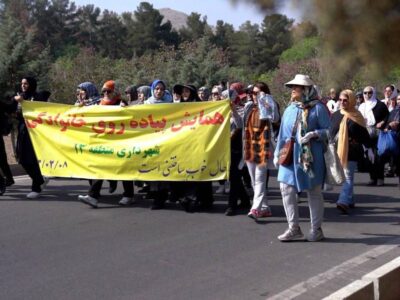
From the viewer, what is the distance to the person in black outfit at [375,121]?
10961 mm

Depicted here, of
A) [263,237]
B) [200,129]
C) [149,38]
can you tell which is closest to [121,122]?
[200,129]

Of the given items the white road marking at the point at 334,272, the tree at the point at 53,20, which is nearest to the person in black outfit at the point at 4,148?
the white road marking at the point at 334,272

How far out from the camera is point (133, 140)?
8.58 metres

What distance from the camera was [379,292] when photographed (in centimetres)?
437

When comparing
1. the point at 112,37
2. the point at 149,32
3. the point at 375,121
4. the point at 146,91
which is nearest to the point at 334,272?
the point at 146,91

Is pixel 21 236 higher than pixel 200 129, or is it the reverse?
pixel 200 129

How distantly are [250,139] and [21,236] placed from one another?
2.86 m

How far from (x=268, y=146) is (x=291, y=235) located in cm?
138

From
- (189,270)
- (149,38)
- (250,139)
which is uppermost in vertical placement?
(149,38)

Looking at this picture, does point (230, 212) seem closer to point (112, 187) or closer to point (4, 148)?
point (112, 187)

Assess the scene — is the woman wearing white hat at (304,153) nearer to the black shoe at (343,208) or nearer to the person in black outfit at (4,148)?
the black shoe at (343,208)

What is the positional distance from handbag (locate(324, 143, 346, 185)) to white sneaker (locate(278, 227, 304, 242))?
0.60 metres

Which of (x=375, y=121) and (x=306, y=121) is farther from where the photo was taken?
(x=375, y=121)

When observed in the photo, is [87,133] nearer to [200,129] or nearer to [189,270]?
[200,129]
